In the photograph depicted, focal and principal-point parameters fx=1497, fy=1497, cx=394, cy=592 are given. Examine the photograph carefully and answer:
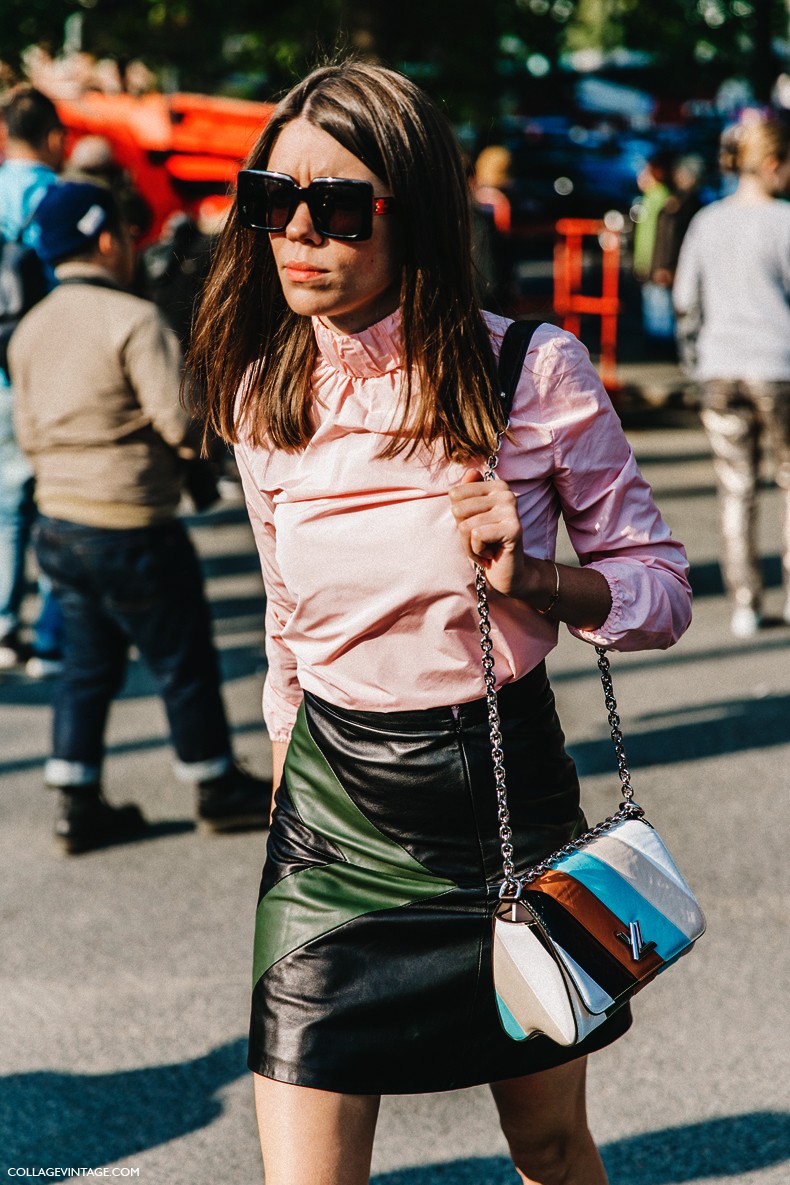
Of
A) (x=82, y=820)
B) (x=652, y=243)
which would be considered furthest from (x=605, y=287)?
(x=82, y=820)

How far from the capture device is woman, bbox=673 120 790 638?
6.42 meters

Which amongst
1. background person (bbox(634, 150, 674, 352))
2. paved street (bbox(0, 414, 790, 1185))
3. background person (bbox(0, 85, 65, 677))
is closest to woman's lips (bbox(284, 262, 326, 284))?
paved street (bbox(0, 414, 790, 1185))

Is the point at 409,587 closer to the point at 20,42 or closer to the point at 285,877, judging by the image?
the point at 285,877

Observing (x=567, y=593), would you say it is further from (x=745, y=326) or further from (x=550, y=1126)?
(x=745, y=326)

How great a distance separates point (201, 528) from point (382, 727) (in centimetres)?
729

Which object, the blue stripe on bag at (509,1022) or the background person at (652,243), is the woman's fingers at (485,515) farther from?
the background person at (652,243)

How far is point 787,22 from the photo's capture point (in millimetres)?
20359

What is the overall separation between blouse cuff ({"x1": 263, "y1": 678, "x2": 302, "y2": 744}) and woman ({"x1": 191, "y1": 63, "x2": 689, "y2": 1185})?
224 millimetres

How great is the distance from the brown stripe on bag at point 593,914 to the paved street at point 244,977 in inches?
50.7

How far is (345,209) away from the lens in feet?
6.63

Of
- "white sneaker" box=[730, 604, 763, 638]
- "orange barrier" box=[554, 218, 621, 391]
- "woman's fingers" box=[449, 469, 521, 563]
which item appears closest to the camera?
"woman's fingers" box=[449, 469, 521, 563]

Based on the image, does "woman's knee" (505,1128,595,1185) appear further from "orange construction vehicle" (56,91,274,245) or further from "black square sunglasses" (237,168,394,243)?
"orange construction vehicle" (56,91,274,245)

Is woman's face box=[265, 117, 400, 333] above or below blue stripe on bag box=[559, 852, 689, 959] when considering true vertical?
above

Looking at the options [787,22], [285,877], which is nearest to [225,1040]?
[285,877]
